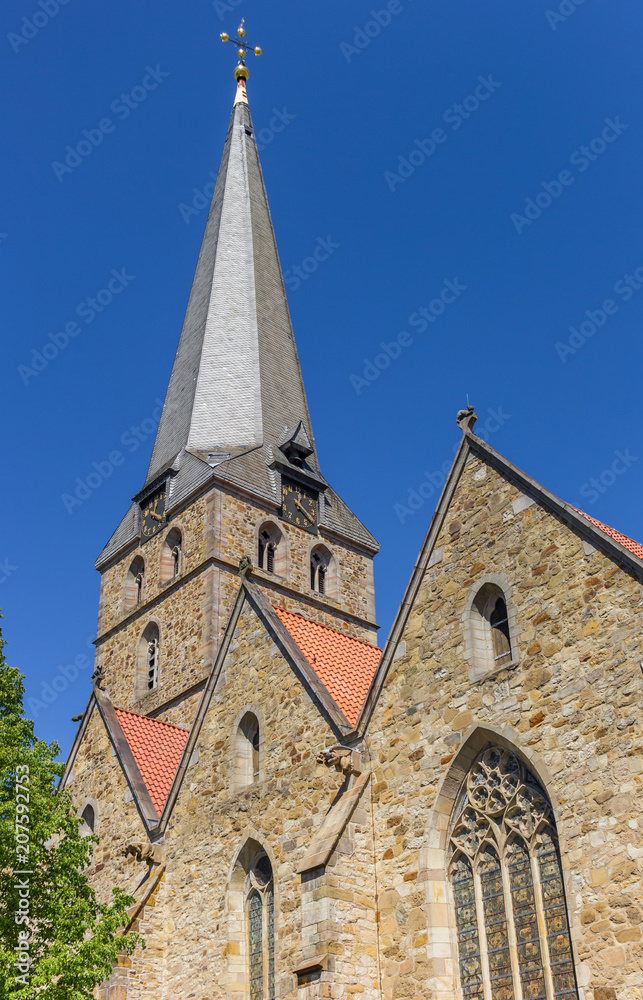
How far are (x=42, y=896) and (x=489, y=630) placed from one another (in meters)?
6.74

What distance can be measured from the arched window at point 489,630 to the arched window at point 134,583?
747 inches

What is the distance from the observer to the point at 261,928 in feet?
51.7

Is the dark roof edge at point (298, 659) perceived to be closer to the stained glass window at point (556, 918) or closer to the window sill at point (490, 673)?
the window sill at point (490, 673)

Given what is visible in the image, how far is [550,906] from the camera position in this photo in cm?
1213

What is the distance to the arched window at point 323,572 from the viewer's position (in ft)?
105

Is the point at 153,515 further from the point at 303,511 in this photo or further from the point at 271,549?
the point at 303,511

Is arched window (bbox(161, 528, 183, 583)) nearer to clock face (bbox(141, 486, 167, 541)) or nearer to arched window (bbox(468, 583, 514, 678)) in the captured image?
clock face (bbox(141, 486, 167, 541))

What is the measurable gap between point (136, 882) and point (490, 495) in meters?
8.84

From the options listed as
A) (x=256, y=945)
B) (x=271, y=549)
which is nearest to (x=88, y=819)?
(x=256, y=945)

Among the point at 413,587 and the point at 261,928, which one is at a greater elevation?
the point at 413,587

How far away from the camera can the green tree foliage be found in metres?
13.4

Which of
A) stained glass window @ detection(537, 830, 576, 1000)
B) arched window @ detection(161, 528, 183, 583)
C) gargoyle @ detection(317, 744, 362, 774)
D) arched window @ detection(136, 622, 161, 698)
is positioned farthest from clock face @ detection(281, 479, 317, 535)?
stained glass window @ detection(537, 830, 576, 1000)

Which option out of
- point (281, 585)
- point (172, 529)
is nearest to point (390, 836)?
point (281, 585)

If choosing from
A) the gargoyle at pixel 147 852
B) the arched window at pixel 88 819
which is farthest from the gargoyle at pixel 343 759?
the arched window at pixel 88 819
